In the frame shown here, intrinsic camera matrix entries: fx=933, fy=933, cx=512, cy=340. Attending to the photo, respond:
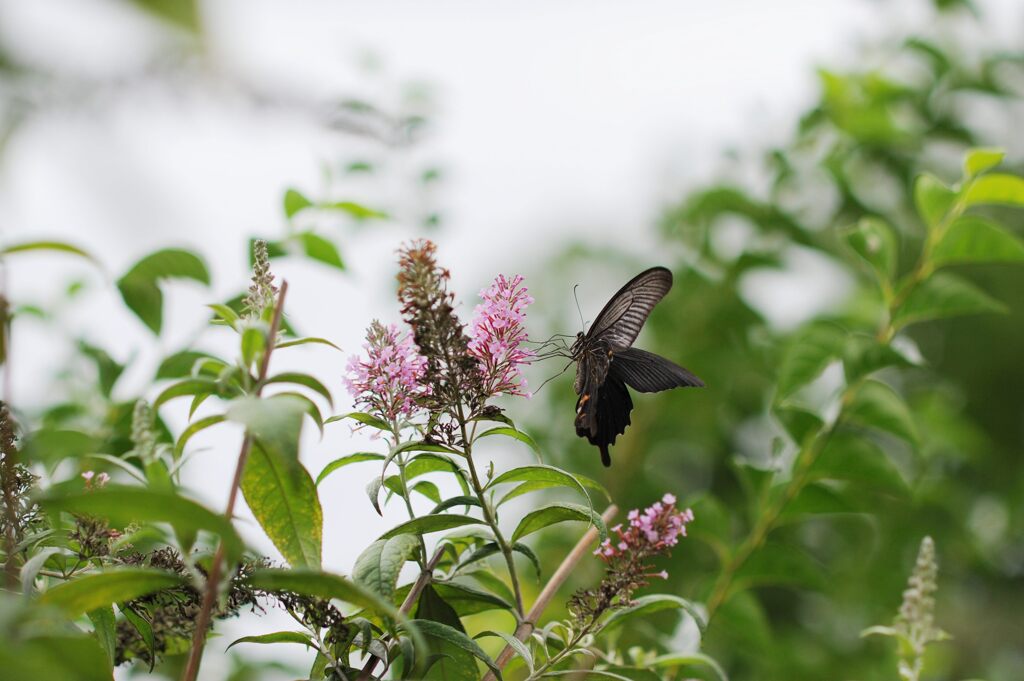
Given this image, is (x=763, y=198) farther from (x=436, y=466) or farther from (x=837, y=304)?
(x=436, y=466)

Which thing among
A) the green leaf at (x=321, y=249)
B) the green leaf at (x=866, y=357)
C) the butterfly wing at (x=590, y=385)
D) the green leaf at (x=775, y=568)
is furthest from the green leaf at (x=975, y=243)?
the green leaf at (x=321, y=249)

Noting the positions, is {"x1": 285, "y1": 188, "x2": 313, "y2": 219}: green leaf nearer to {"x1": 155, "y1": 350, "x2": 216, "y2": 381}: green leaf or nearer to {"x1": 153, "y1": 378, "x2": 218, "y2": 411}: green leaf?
{"x1": 155, "y1": 350, "x2": 216, "y2": 381}: green leaf

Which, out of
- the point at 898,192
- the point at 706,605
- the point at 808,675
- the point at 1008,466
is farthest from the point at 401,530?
the point at 1008,466

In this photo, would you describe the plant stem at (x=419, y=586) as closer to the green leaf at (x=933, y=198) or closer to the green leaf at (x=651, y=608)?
the green leaf at (x=651, y=608)

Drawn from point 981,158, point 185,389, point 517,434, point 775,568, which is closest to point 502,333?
point 517,434

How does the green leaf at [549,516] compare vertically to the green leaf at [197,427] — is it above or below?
above

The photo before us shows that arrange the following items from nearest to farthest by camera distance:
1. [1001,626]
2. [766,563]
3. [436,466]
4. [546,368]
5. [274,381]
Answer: [274,381], [436,466], [766,563], [546,368], [1001,626]
